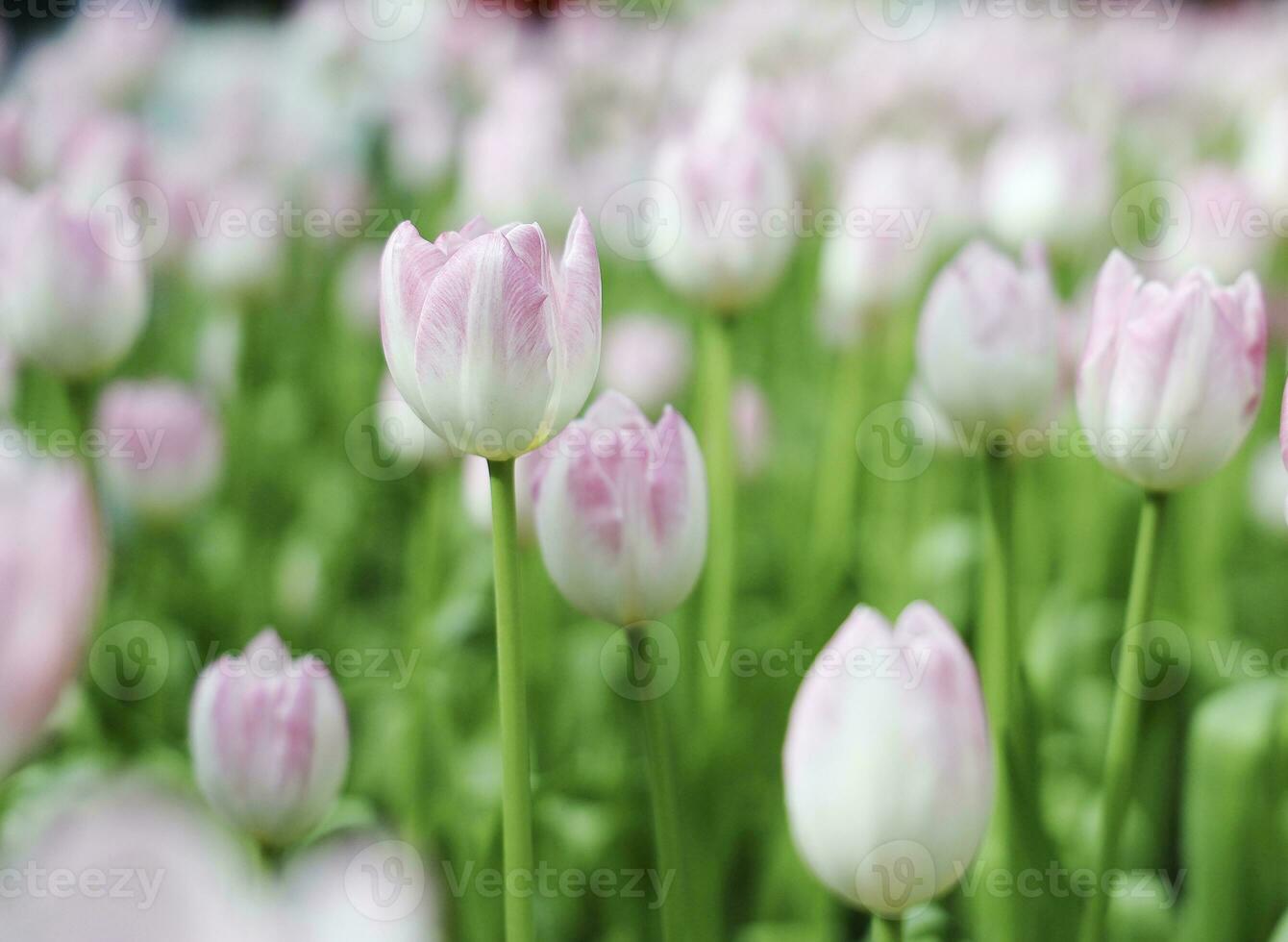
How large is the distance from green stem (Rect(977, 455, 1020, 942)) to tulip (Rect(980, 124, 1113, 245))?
698mm

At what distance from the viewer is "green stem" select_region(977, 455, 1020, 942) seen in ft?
2.09

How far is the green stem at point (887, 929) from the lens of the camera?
461 millimetres

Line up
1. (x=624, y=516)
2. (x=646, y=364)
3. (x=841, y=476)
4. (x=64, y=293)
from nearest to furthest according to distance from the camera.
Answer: (x=624, y=516) < (x=64, y=293) < (x=841, y=476) < (x=646, y=364)

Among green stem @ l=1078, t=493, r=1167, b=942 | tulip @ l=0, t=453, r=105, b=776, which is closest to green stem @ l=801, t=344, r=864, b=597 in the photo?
green stem @ l=1078, t=493, r=1167, b=942

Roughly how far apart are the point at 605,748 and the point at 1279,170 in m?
0.91

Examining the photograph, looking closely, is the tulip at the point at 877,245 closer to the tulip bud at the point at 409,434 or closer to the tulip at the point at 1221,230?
the tulip at the point at 1221,230

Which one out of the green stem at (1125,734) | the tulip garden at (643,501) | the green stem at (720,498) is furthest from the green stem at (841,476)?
the green stem at (1125,734)

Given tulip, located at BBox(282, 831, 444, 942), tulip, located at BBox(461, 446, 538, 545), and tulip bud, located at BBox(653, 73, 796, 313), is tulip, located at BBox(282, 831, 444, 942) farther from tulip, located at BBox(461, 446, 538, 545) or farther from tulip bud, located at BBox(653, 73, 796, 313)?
tulip bud, located at BBox(653, 73, 796, 313)

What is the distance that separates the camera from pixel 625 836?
94cm

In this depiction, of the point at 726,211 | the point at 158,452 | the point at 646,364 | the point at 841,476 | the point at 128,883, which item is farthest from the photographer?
the point at 646,364

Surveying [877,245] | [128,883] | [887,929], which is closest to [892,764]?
[887,929]

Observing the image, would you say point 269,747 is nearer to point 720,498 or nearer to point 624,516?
point 624,516

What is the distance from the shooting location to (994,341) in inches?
26.7

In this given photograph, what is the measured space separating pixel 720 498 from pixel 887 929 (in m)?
0.55
